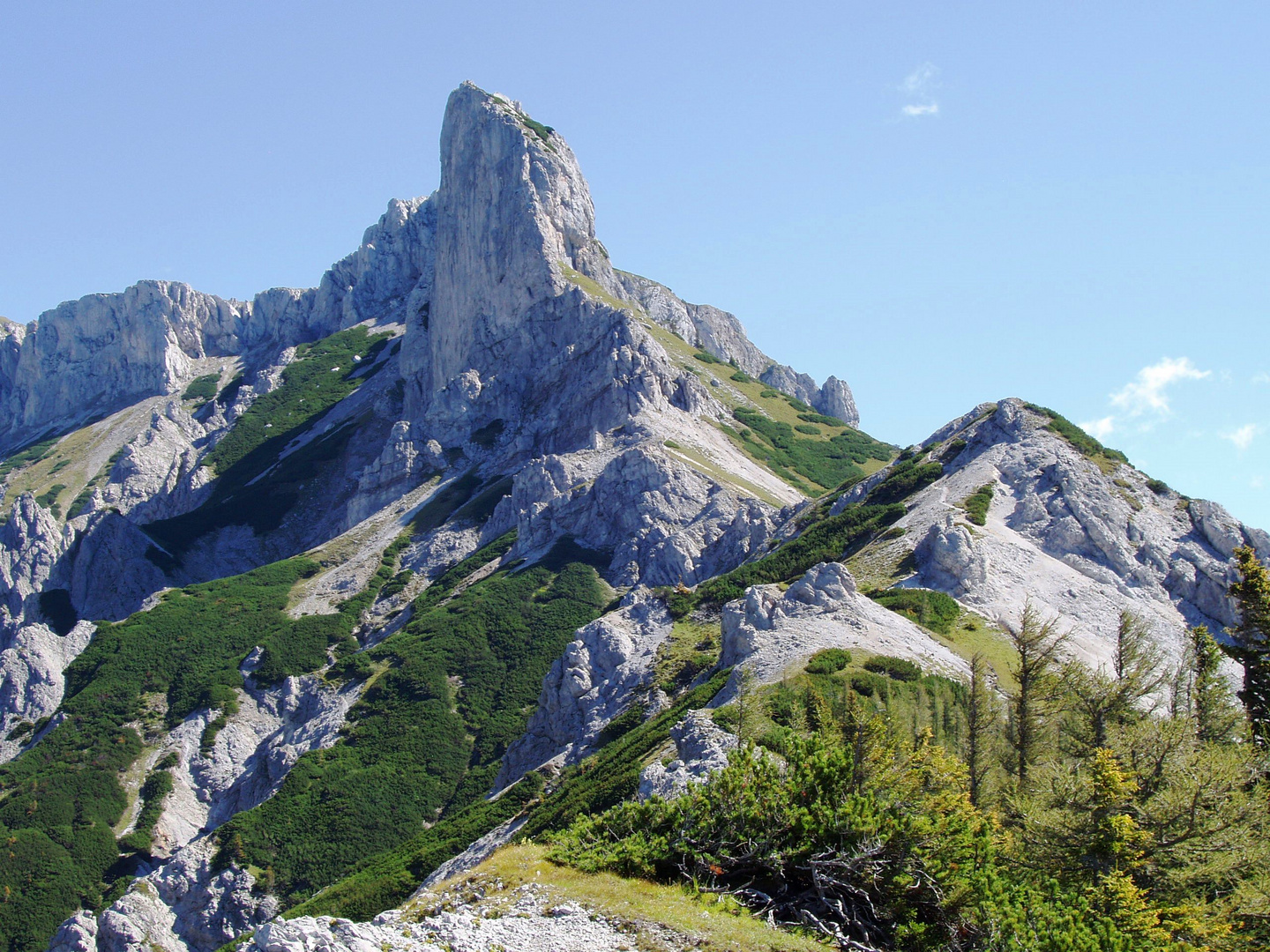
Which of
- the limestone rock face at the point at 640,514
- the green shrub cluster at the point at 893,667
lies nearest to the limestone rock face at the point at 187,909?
the green shrub cluster at the point at 893,667

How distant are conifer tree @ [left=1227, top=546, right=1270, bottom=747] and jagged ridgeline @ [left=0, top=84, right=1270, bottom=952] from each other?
163 centimetres

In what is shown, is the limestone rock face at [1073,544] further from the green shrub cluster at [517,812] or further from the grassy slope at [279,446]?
the grassy slope at [279,446]

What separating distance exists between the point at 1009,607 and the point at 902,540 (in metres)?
11.1

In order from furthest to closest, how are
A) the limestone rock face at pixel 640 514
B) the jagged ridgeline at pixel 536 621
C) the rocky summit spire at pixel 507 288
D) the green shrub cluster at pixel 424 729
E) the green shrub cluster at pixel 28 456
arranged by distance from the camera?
the green shrub cluster at pixel 28 456, the rocky summit spire at pixel 507 288, the limestone rock face at pixel 640 514, the green shrub cluster at pixel 424 729, the jagged ridgeline at pixel 536 621

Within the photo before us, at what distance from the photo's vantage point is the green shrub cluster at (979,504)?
72750 mm

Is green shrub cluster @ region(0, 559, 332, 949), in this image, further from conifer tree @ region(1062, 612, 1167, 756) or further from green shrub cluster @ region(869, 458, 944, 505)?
conifer tree @ region(1062, 612, 1167, 756)

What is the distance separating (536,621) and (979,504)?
45970 millimetres

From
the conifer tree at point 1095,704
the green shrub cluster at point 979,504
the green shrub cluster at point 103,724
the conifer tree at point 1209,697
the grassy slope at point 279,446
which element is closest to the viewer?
the conifer tree at point 1095,704

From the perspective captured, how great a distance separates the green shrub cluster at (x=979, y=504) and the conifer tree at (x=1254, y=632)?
38170 millimetres

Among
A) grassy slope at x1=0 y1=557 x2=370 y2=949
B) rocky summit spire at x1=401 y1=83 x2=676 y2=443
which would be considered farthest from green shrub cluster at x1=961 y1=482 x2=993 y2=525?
grassy slope at x1=0 y1=557 x2=370 y2=949

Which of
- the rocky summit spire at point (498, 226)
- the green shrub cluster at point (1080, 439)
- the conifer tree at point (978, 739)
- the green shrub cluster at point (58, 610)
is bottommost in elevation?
the green shrub cluster at point (58, 610)

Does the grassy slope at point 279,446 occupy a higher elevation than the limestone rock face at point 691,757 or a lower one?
higher

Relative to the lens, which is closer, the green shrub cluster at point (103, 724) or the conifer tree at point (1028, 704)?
the conifer tree at point (1028, 704)

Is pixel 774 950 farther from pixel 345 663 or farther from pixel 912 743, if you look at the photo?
pixel 345 663
